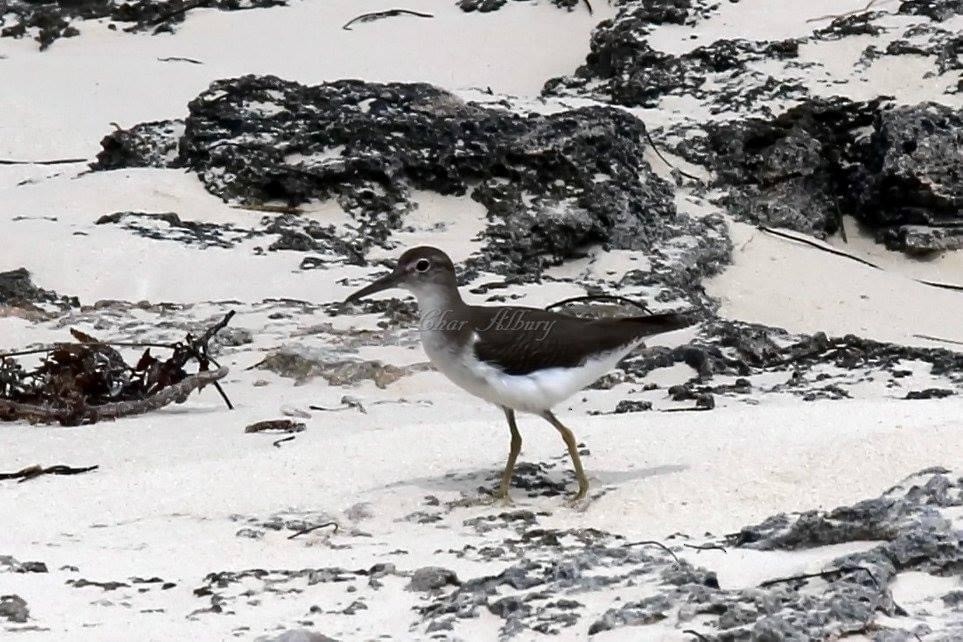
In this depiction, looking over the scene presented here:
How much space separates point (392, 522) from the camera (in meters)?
4.62

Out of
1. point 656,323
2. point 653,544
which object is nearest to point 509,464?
point 656,323

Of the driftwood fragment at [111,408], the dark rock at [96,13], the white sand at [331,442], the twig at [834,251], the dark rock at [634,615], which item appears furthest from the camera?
the dark rock at [96,13]

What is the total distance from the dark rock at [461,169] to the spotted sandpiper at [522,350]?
9.99 ft

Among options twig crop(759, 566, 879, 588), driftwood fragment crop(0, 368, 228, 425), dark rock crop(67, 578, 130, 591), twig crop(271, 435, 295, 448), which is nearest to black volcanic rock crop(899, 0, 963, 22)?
driftwood fragment crop(0, 368, 228, 425)

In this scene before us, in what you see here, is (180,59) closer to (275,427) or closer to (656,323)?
(275,427)

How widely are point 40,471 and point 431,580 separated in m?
2.06

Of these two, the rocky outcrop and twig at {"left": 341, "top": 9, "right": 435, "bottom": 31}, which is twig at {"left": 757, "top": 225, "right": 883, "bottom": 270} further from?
the rocky outcrop

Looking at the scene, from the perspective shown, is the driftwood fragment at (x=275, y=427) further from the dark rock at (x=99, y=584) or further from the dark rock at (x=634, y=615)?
the dark rock at (x=634, y=615)

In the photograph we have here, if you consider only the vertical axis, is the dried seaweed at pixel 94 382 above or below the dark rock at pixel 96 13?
below

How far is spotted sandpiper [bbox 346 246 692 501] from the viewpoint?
505cm

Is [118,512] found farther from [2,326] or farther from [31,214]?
[31,214]

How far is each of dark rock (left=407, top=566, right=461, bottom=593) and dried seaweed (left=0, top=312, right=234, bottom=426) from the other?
2559 millimetres

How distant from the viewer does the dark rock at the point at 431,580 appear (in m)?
3.71

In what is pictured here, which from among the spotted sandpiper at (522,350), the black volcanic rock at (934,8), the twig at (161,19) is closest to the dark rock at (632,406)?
the spotted sandpiper at (522,350)
